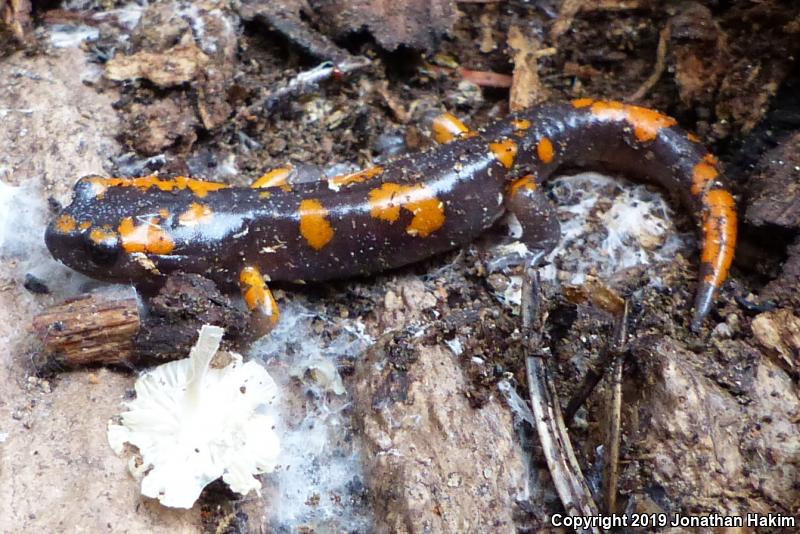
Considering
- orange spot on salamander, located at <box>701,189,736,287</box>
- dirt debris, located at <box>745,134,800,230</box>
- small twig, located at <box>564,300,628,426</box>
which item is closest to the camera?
small twig, located at <box>564,300,628,426</box>

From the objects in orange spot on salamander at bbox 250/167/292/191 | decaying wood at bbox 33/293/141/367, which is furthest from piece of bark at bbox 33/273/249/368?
orange spot on salamander at bbox 250/167/292/191

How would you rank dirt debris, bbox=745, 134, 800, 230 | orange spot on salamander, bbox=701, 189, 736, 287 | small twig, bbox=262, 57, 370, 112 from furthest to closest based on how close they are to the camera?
1. small twig, bbox=262, 57, 370, 112
2. orange spot on salamander, bbox=701, 189, 736, 287
3. dirt debris, bbox=745, 134, 800, 230

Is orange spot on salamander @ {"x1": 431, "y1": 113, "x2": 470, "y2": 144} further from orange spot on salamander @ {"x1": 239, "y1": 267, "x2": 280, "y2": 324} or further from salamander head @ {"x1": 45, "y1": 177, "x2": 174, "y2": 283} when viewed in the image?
salamander head @ {"x1": 45, "y1": 177, "x2": 174, "y2": 283}

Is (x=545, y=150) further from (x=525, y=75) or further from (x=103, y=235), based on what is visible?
(x=103, y=235)

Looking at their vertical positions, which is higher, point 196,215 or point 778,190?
point 778,190

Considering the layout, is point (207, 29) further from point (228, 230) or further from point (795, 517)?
point (795, 517)

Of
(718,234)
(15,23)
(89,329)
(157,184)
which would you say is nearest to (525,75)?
(718,234)

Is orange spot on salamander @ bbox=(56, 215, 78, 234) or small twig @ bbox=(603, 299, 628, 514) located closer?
small twig @ bbox=(603, 299, 628, 514)
